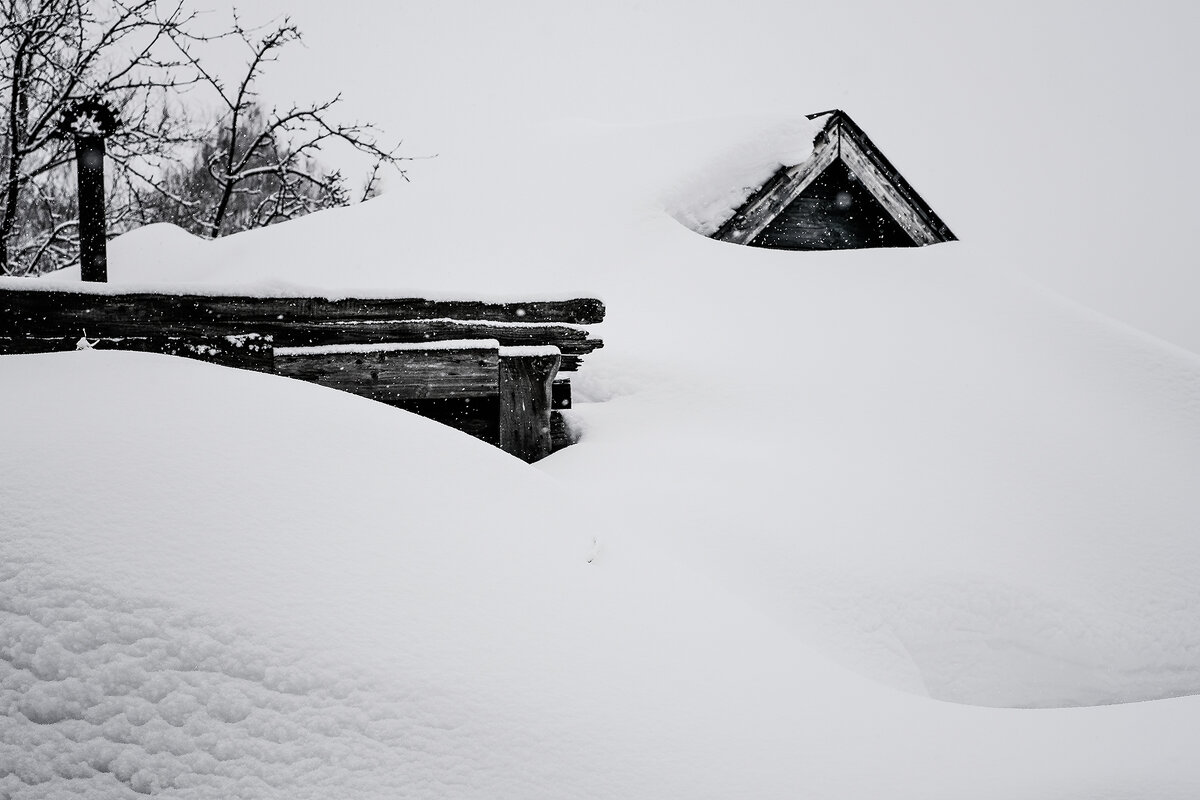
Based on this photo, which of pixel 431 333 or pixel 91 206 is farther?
pixel 91 206

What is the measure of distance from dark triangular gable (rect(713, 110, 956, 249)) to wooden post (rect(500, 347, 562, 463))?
3447mm

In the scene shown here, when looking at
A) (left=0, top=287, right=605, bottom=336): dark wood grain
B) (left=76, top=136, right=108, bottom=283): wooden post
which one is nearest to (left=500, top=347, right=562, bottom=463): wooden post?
(left=0, top=287, right=605, bottom=336): dark wood grain

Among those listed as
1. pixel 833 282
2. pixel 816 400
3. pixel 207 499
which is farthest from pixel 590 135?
pixel 207 499

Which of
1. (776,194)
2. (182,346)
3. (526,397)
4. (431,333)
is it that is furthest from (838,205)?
(182,346)

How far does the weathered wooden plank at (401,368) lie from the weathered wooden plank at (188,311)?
168 mm

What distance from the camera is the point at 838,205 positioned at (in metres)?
7.90

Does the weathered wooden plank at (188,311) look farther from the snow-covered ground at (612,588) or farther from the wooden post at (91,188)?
the wooden post at (91,188)

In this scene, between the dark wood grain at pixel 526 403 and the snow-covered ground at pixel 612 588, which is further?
the dark wood grain at pixel 526 403

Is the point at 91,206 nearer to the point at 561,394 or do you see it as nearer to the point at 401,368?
the point at 401,368

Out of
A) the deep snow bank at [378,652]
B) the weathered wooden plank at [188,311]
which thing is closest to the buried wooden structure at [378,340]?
the weathered wooden plank at [188,311]

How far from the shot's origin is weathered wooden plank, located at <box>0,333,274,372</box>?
3139 mm

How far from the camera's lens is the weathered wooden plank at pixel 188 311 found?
3135 mm

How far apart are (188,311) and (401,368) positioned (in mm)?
1043

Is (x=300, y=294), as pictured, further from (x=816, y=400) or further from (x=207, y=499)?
(x=816, y=400)
